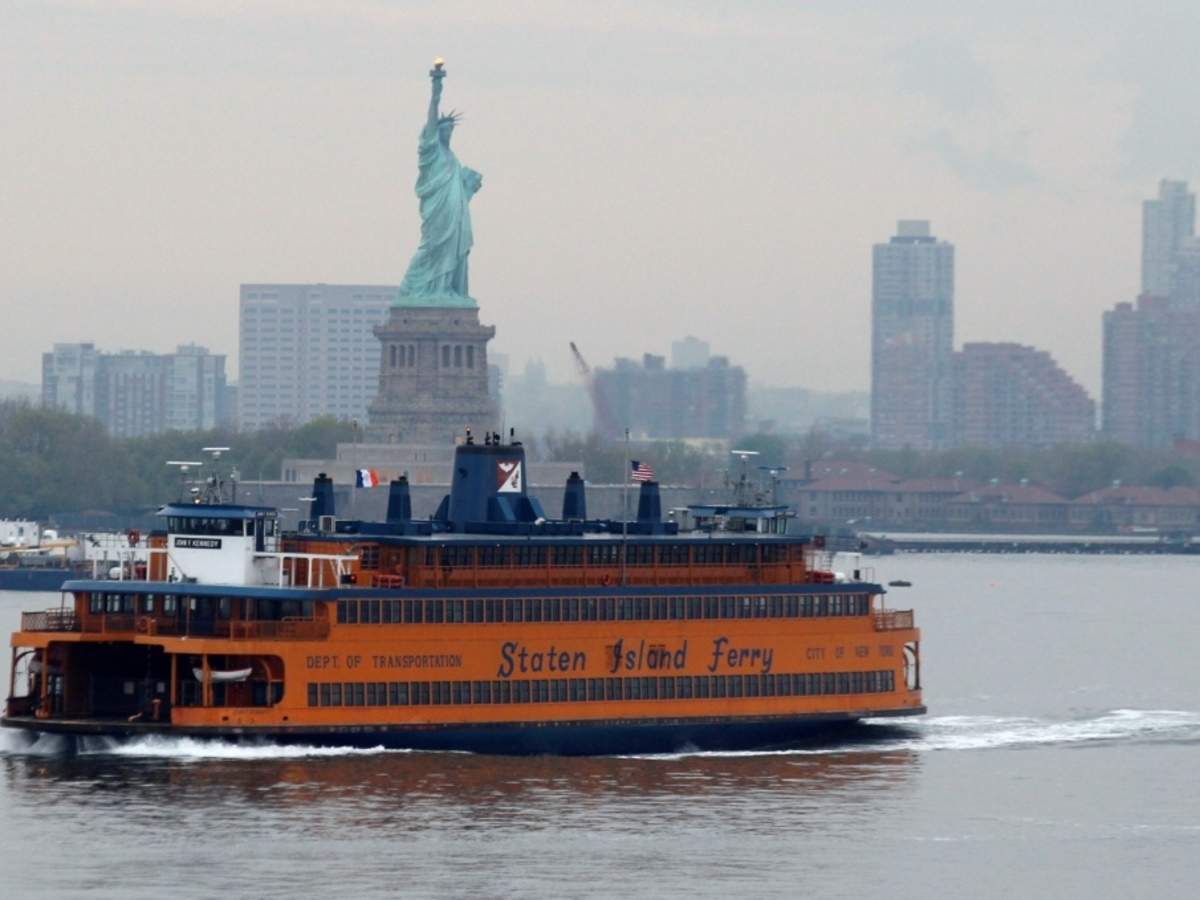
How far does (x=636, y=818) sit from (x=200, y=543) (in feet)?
33.6

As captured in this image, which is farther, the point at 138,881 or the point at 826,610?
the point at 826,610

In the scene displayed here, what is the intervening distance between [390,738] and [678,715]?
5530 mm

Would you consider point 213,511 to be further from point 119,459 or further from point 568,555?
point 119,459

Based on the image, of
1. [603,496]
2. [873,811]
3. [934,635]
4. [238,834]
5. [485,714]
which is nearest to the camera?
[238,834]

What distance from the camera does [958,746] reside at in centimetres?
6391

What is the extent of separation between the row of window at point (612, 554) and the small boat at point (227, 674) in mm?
3989

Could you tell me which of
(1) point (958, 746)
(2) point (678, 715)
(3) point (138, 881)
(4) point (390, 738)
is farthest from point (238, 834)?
(1) point (958, 746)

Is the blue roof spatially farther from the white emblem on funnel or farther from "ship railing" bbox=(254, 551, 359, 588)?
the white emblem on funnel

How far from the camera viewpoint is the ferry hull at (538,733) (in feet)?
189

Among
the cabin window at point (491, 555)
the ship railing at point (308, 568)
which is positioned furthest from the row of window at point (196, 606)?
the cabin window at point (491, 555)

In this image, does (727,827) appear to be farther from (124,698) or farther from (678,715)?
(124,698)

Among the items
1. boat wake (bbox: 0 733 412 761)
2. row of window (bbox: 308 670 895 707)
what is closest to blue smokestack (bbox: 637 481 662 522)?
row of window (bbox: 308 670 895 707)

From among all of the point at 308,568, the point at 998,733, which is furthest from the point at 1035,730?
the point at 308,568

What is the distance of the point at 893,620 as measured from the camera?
64125 millimetres
